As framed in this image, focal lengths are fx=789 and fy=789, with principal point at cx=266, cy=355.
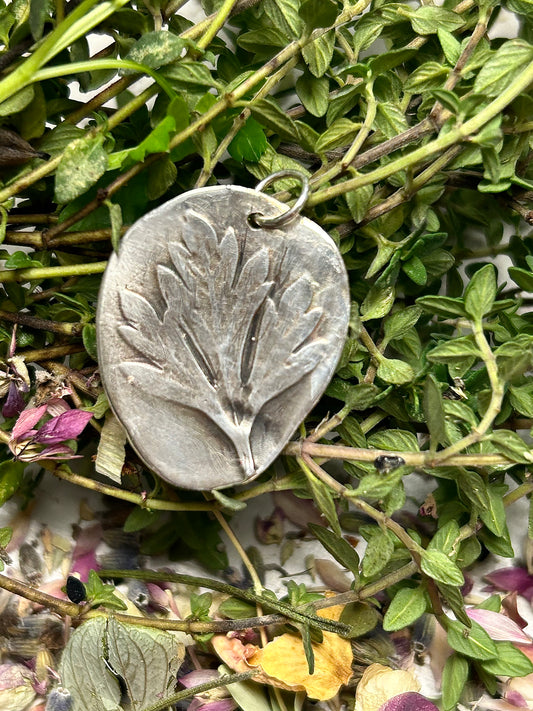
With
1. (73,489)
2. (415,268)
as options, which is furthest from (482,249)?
(73,489)

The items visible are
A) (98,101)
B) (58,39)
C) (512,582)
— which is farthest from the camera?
(512,582)

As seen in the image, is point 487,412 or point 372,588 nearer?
point 487,412

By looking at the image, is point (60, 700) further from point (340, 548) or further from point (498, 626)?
point (498, 626)

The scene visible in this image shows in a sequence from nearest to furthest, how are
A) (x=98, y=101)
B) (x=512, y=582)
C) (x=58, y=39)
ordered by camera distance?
(x=58, y=39), (x=98, y=101), (x=512, y=582)

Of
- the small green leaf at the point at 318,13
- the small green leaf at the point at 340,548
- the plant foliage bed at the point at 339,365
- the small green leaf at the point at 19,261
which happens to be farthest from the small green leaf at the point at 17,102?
the small green leaf at the point at 340,548

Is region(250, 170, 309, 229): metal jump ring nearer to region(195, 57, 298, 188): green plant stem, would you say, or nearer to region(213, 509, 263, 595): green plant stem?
region(195, 57, 298, 188): green plant stem

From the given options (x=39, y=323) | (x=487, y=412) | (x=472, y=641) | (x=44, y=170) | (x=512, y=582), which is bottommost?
(x=512, y=582)

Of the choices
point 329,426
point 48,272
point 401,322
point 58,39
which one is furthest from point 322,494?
point 58,39

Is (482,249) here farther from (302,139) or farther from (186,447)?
(186,447)
